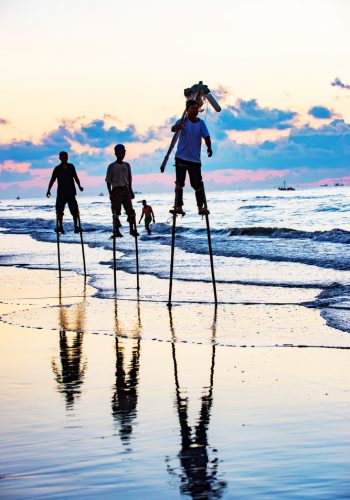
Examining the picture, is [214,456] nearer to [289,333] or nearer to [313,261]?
[289,333]

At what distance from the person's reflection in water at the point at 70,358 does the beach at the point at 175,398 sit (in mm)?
17

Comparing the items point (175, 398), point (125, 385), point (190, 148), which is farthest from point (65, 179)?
point (175, 398)

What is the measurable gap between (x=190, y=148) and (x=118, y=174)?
3.77 meters

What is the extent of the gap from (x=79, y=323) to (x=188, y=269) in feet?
28.1

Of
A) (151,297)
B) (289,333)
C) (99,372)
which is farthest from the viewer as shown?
(151,297)

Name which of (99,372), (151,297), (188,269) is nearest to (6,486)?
(99,372)

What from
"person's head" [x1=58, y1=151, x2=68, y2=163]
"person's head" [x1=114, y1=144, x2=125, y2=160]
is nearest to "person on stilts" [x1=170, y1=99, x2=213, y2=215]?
"person's head" [x1=114, y1=144, x2=125, y2=160]

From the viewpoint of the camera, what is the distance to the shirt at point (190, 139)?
41.3 feet

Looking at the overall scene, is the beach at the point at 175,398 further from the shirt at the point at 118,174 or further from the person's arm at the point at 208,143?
the shirt at the point at 118,174

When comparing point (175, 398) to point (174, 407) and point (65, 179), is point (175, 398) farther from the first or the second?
point (65, 179)

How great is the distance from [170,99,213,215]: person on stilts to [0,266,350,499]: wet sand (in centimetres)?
255

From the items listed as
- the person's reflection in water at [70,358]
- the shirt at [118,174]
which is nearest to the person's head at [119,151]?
the shirt at [118,174]

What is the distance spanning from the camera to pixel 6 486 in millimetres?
4359

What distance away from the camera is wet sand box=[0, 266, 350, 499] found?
4.43 meters
